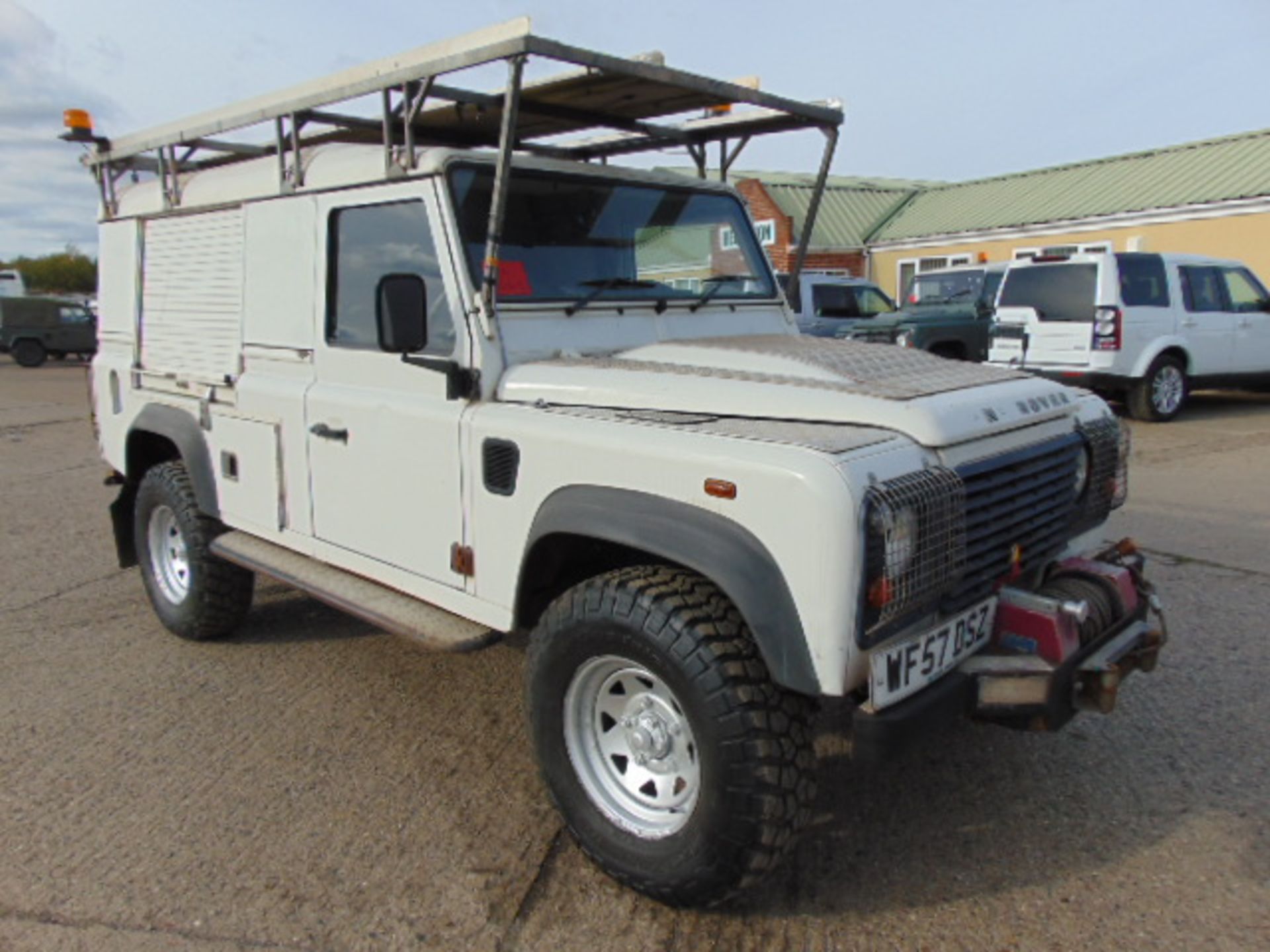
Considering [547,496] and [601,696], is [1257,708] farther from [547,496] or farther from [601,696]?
[547,496]

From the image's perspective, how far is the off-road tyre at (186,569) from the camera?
4582 mm

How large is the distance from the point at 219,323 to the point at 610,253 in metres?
1.88

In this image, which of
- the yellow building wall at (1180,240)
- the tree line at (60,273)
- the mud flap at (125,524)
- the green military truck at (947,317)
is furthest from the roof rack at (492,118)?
the tree line at (60,273)

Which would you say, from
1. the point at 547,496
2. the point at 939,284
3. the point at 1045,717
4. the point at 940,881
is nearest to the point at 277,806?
the point at 547,496

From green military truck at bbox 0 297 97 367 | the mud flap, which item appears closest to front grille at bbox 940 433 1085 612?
the mud flap

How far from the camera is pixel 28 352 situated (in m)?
26.1

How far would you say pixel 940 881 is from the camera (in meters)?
2.83

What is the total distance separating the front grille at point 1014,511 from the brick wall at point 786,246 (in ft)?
70.6

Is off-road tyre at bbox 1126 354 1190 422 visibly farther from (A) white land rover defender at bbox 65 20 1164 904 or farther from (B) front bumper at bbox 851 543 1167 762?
(B) front bumper at bbox 851 543 1167 762

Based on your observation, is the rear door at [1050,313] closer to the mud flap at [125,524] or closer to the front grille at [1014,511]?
the front grille at [1014,511]

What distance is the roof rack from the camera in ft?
10.2

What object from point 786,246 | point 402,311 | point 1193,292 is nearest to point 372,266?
point 402,311

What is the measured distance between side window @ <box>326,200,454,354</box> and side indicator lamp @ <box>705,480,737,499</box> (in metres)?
1.27

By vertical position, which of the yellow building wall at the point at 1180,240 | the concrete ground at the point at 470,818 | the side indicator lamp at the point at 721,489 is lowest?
the concrete ground at the point at 470,818
